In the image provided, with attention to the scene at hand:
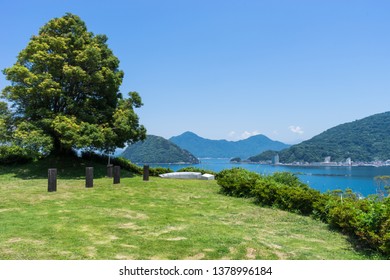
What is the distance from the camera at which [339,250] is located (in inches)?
239

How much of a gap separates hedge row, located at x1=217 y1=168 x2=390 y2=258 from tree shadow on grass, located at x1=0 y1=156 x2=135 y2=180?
32.2ft

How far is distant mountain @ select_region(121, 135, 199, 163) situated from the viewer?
2682 inches

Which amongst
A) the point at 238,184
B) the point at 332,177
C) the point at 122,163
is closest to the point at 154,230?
the point at 238,184

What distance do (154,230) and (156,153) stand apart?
64.7m

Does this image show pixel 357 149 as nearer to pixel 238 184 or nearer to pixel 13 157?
pixel 238 184

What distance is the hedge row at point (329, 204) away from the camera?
586 centimetres

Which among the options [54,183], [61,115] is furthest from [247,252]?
[61,115]

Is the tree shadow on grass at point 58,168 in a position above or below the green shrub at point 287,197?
above

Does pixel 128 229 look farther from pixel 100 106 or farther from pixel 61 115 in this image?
pixel 100 106

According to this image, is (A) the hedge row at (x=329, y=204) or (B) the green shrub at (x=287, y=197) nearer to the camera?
(A) the hedge row at (x=329, y=204)

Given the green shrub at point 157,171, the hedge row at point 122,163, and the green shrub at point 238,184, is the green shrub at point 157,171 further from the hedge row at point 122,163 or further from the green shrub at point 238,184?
the green shrub at point 238,184

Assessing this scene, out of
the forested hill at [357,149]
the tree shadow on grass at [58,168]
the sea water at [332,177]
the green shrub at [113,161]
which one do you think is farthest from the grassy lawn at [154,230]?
the forested hill at [357,149]

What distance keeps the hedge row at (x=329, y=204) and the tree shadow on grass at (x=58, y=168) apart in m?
9.82

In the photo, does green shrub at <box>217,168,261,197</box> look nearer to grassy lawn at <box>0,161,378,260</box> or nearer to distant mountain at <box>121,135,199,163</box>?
grassy lawn at <box>0,161,378,260</box>
